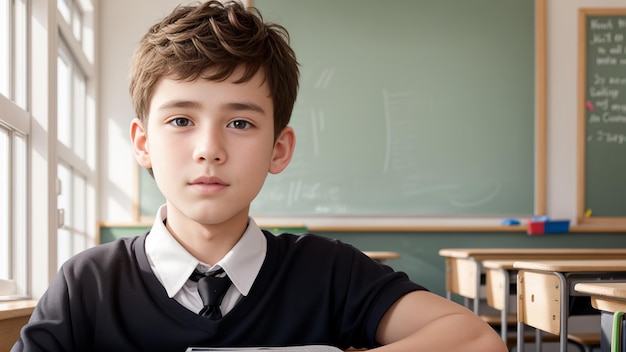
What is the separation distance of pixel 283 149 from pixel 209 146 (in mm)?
199

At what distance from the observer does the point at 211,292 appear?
1.06 m

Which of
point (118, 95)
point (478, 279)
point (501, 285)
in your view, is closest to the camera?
point (501, 285)

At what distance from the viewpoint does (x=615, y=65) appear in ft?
19.2

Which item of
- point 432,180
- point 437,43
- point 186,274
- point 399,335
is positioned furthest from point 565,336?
point 437,43

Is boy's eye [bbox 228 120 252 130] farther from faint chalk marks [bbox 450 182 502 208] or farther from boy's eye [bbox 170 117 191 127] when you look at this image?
faint chalk marks [bbox 450 182 502 208]

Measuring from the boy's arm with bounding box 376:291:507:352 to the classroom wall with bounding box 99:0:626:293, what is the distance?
4.52 m

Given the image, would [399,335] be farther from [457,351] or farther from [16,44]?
[16,44]

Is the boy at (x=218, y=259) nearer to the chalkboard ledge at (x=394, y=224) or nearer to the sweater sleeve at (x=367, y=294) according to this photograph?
the sweater sleeve at (x=367, y=294)

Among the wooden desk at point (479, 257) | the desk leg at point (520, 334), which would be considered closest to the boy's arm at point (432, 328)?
the desk leg at point (520, 334)

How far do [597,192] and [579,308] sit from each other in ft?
8.32

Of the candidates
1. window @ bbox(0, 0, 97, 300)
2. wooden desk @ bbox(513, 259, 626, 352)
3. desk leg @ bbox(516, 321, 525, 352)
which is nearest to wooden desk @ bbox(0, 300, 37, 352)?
window @ bbox(0, 0, 97, 300)

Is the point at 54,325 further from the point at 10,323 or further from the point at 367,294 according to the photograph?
the point at 10,323

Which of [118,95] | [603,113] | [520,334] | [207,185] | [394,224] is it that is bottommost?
[520,334]

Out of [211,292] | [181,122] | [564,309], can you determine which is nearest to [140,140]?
[181,122]
